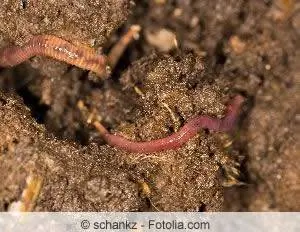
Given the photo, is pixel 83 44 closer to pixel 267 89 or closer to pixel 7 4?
pixel 7 4

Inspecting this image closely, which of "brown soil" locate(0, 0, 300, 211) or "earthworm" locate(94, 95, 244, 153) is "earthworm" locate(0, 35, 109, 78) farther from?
"earthworm" locate(94, 95, 244, 153)

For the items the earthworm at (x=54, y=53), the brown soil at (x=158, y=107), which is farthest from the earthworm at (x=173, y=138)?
A: the earthworm at (x=54, y=53)

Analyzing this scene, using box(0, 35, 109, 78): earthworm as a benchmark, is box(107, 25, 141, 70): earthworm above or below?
below

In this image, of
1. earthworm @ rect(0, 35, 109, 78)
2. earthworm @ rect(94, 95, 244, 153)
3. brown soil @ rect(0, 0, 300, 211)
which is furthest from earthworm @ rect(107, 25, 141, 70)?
earthworm @ rect(94, 95, 244, 153)

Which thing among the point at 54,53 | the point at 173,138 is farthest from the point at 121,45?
the point at 173,138

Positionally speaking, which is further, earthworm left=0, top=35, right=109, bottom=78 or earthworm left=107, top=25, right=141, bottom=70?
earthworm left=107, top=25, right=141, bottom=70

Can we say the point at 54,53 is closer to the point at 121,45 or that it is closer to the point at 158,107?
the point at 121,45
